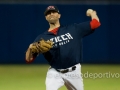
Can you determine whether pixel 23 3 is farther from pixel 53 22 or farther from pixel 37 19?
pixel 53 22

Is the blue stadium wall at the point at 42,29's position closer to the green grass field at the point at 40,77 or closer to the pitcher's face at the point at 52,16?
the green grass field at the point at 40,77

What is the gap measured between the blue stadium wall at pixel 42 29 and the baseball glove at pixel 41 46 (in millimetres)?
7613

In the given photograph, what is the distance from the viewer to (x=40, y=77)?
11.1 metres

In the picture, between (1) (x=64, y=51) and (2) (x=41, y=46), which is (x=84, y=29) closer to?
(1) (x=64, y=51)

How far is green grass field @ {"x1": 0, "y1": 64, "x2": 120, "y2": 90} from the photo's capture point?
9.62m

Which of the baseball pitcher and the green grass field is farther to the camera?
the green grass field

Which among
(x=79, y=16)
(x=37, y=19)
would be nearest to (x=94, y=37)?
(x=79, y=16)

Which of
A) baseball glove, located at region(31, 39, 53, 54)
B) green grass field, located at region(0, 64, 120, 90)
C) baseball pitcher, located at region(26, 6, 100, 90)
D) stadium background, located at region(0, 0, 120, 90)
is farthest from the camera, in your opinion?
stadium background, located at region(0, 0, 120, 90)

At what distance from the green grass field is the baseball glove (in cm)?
326

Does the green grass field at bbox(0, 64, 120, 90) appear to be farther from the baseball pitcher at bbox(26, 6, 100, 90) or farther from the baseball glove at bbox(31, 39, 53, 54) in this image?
the baseball glove at bbox(31, 39, 53, 54)

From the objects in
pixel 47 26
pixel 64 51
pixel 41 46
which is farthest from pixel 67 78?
pixel 47 26

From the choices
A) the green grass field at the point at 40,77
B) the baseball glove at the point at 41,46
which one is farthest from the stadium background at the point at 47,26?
the baseball glove at the point at 41,46

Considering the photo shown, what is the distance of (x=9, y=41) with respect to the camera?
45.8 feet

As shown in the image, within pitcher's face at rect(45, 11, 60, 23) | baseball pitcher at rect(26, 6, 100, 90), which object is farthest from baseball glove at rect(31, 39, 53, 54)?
pitcher's face at rect(45, 11, 60, 23)
